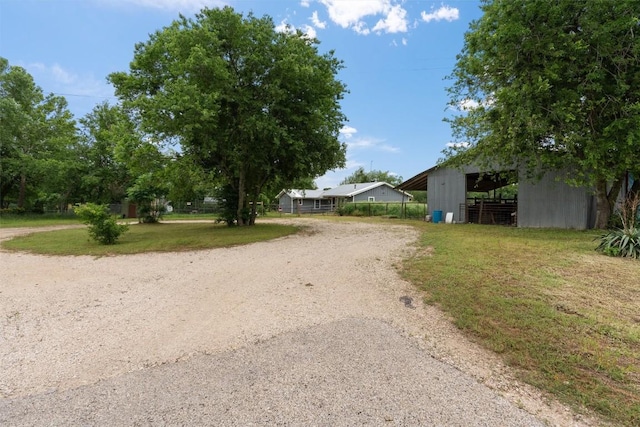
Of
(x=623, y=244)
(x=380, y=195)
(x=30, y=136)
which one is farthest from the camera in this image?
(x=380, y=195)

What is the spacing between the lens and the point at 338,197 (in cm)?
3862

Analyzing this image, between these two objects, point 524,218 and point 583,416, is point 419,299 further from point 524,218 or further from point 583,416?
point 524,218

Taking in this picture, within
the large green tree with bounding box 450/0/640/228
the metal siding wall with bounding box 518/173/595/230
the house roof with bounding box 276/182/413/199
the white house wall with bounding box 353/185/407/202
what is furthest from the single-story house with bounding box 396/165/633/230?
the house roof with bounding box 276/182/413/199

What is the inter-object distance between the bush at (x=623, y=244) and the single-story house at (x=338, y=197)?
2849 centimetres

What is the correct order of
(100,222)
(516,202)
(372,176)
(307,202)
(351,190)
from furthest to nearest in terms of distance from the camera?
(372,176) → (307,202) → (351,190) → (516,202) → (100,222)

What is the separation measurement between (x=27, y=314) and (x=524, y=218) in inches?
682

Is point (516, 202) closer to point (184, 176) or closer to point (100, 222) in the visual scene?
point (184, 176)

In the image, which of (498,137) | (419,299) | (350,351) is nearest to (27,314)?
(350,351)

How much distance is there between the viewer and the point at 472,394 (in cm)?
238

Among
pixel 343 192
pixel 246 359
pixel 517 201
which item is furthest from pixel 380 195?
pixel 246 359

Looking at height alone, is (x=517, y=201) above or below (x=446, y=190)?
below

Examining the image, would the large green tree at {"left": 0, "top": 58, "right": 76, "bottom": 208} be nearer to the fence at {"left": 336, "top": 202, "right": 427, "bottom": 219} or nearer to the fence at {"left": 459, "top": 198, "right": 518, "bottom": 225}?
the fence at {"left": 336, "top": 202, "right": 427, "bottom": 219}

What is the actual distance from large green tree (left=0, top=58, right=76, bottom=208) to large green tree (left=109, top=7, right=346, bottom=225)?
14555mm

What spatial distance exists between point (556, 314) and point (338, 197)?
34972 mm
